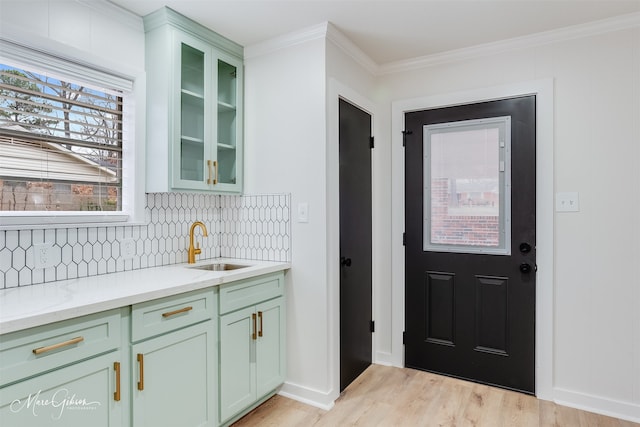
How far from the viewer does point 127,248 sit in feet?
7.68

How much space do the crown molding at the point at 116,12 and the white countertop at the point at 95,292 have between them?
148cm

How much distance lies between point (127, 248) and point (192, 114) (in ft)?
3.08

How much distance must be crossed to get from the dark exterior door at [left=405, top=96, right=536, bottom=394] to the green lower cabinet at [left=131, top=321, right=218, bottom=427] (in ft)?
5.53

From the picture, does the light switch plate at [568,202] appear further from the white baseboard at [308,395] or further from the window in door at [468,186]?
the white baseboard at [308,395]

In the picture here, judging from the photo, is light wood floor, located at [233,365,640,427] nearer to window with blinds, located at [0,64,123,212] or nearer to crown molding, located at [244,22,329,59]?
window with blinds, located at [0,64,123,212]

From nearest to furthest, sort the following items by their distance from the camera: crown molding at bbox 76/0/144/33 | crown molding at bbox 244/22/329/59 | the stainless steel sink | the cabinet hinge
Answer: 1. crown molding at bbox 76/0/144/33
2. crown molding at bbox 244/22/329/59
3. the stainless steel sink
4. the cabinet hinge

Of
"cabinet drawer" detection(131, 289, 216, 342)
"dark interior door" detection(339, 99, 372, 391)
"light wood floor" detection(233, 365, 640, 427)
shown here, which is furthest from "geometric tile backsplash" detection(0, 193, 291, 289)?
"light wood floor" detection(233, 365, 640, 427)

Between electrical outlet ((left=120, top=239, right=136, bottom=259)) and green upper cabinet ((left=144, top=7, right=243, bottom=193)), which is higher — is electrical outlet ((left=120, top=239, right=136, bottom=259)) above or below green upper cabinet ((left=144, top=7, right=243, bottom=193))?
below

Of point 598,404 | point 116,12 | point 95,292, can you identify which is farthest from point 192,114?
point 598,404

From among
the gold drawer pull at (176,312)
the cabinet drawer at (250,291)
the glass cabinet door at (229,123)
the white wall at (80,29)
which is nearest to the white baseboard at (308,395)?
the cabinet drawer at (250,291)

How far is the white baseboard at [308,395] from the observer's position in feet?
8.23

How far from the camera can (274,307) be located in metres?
2.54

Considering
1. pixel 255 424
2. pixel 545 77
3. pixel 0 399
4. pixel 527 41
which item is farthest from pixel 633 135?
pixel 0 399

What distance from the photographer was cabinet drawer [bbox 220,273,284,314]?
2172 mm
